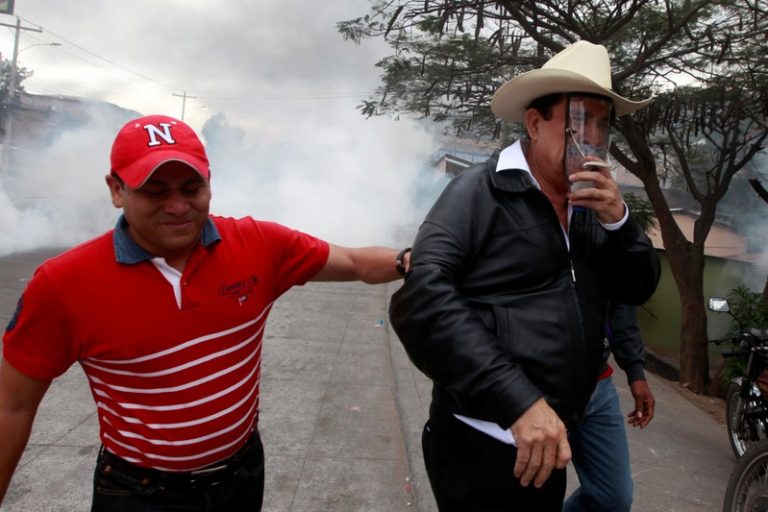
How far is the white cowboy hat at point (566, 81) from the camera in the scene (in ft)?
4.90

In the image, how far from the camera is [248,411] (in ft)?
5.56

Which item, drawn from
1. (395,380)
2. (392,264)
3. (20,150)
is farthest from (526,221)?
(20,150)

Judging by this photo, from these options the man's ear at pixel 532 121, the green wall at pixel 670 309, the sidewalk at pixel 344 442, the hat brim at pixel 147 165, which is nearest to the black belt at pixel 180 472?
the hat brim at pixel 147 165

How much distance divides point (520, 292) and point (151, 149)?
1.01m

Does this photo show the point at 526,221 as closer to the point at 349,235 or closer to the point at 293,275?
the point at 293,275

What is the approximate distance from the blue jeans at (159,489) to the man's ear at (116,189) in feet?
2.27

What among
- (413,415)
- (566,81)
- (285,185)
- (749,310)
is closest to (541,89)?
(566,81)

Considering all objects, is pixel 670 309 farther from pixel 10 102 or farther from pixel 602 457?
pixel 10 102

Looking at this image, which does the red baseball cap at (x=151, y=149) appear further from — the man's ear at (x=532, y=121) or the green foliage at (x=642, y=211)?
the green foliage at (x=642, y=211)

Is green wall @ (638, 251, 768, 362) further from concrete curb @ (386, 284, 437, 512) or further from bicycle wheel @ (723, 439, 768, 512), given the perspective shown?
bicycle wheel @ (723, 439, 768, 512)

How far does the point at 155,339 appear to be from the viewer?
1.43 meters

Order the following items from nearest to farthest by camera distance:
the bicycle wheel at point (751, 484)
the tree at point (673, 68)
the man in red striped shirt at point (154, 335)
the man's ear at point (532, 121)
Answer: the man in red striped shirt at point (154, 335) < the man's ear at point (532, 121) < the bicycle wheel at point (751, 484) < the tree at point (673, 68)

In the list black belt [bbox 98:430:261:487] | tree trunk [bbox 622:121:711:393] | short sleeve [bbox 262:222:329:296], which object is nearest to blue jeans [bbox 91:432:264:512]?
black belt [bbox 98:430:261:487]

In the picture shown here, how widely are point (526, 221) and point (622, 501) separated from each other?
1.17 metres
